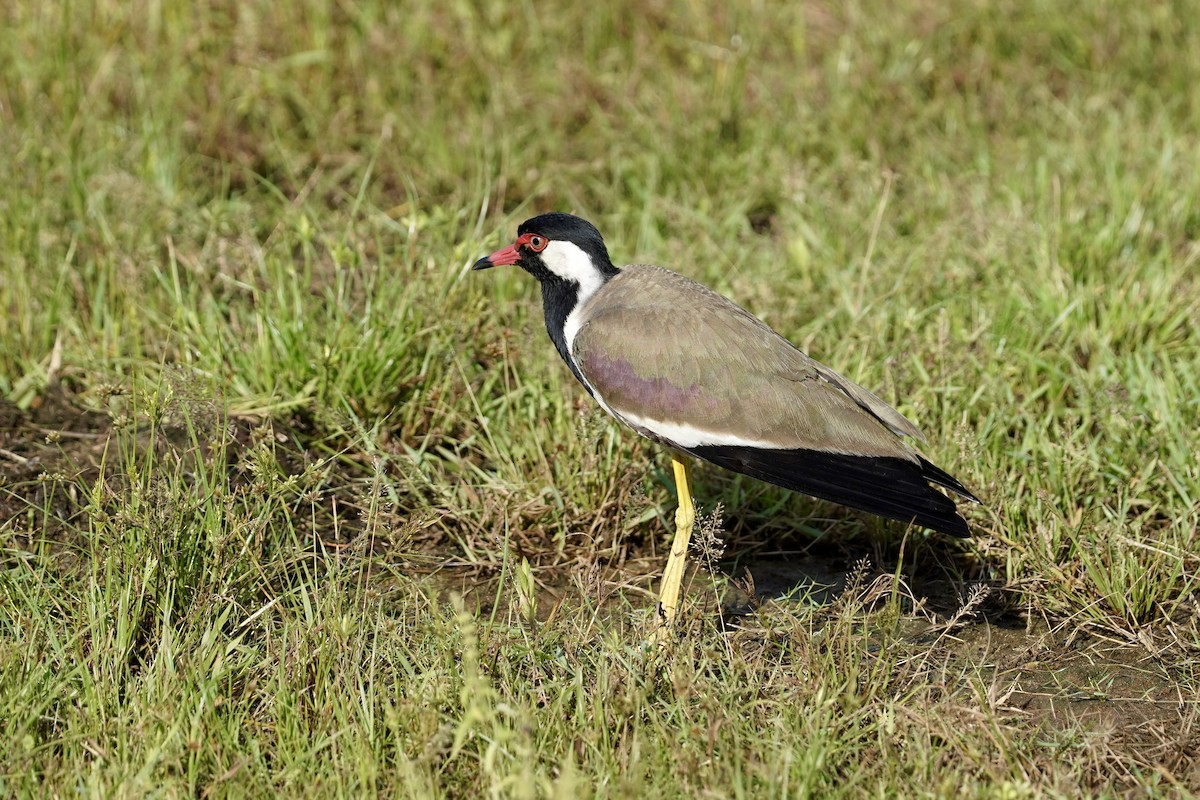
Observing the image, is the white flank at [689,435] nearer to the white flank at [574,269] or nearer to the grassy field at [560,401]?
the grassy field at [560,401]

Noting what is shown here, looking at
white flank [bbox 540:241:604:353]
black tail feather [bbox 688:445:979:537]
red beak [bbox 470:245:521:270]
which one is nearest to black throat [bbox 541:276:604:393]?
white flank [bbox 540:241:604:353]

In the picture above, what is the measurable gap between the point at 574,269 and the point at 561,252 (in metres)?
0.07

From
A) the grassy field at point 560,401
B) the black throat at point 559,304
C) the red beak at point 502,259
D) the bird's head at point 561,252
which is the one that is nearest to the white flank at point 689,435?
the grassy field at point 560,401

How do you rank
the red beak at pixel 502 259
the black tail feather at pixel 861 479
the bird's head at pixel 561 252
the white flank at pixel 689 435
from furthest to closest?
1. the red beak at pixel 502 259
2. the bird's head at pixel 561 252
3. the white flank at pixel 689 435
4. the black tail feather at pixel 861 479

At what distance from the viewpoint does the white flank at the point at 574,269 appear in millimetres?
4109

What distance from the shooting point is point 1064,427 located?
448 cm

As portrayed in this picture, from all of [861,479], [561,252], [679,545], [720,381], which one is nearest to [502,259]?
[561,252]

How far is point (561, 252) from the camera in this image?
4145mm

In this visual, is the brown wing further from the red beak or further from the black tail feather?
the red beak

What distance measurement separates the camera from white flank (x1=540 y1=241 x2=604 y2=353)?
4109mm

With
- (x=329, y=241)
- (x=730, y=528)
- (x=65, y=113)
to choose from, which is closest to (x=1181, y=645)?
(x=730, y=528)

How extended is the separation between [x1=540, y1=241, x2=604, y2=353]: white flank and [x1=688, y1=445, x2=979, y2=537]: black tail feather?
2.26ft

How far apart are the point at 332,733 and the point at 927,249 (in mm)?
3192

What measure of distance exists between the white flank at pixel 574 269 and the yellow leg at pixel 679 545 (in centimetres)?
59
